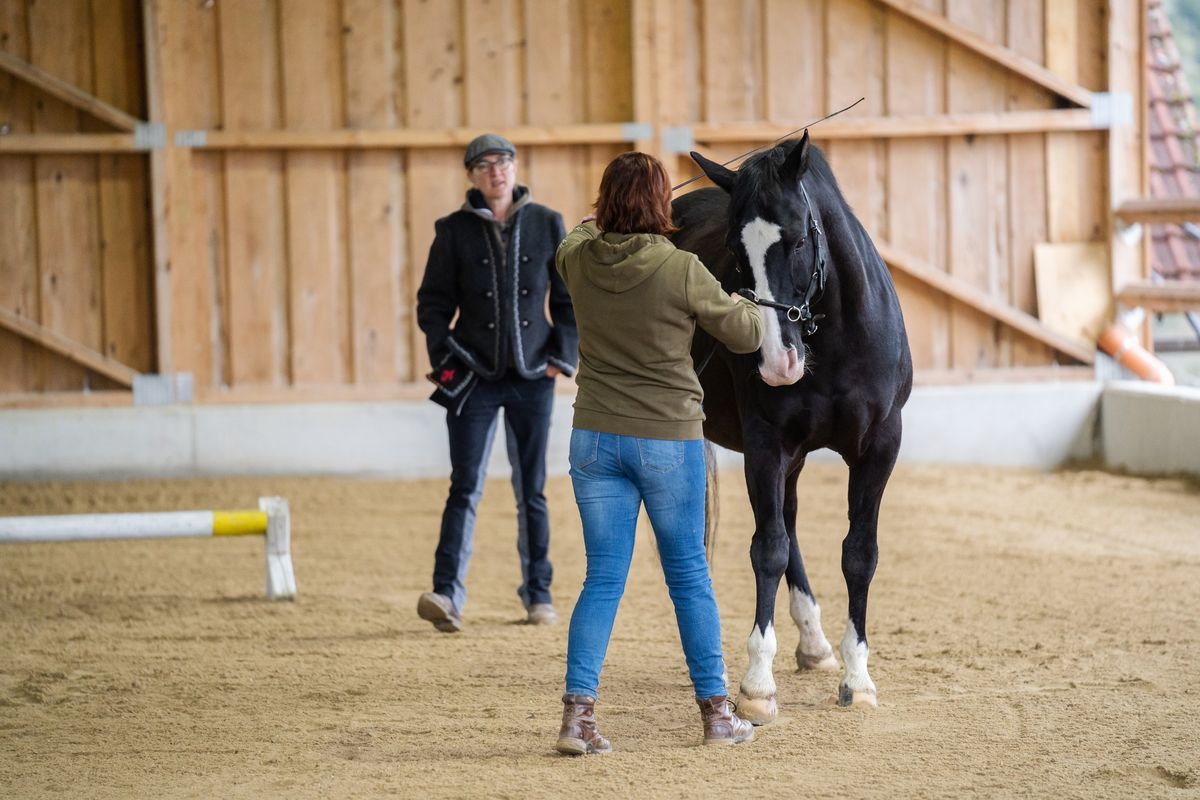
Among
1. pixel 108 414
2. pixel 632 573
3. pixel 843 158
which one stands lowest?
pixel 632 573

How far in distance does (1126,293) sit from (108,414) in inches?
271

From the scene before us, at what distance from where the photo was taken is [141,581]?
6172mm

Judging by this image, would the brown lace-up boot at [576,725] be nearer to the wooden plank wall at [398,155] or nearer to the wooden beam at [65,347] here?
the wooden plank wall at [398,155]

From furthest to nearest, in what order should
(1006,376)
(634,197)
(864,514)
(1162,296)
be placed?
(1006,376) < (1162,296) < (864,514) < (634,197)

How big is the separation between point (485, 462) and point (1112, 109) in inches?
233

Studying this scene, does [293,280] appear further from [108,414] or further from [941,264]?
[941,264]

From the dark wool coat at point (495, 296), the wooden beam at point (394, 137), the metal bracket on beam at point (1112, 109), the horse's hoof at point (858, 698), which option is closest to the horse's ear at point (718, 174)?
the dark wool coat at point (495, 296)

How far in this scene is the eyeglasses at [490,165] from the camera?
16.2ft

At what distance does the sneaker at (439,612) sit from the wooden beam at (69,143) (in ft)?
16.6

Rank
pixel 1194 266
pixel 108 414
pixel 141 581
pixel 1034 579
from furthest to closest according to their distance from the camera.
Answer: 1. pixel 1194 266
2. pixel 108 414
3. pixel 141 581
4. pixel 1034 579

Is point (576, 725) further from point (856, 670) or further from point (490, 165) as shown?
point (490, 165)

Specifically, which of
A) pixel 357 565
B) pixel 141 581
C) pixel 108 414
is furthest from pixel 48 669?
pixel 108 414

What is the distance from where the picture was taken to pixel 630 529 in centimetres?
344

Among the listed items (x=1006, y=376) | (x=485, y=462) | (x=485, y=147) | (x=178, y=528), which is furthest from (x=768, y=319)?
(x=1006, y=376)
